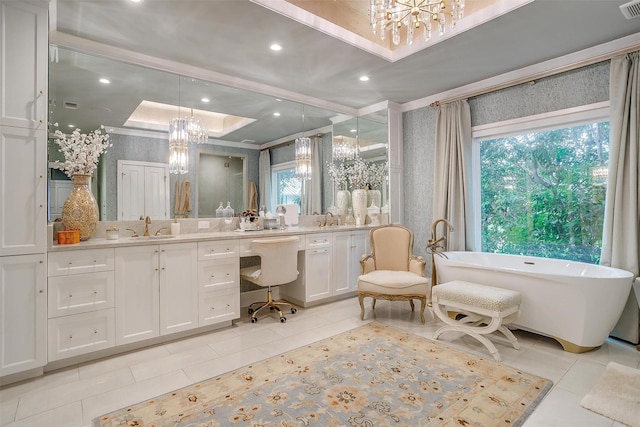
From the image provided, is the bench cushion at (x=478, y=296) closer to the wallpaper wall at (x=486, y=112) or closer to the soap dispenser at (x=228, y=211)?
the wallpaper wall at (x=486, y=112)

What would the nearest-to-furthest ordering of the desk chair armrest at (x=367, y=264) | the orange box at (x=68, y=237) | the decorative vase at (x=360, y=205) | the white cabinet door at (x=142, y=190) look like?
the orange box at (x=68, y=237), the white cabinet door at (x=142, y=190), the desk chair armrest at (x=367, y=264), the decorative vase at (x=360, y=205)

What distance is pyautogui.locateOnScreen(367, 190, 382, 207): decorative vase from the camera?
192 inches

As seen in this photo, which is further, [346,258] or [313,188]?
[313,188]

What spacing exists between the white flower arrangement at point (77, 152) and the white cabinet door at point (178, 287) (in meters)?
0.93

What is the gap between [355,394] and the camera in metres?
2.03

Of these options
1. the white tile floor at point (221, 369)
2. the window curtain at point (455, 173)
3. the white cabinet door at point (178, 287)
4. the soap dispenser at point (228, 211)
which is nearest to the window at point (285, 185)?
the soap dispenser at point (228, 211)

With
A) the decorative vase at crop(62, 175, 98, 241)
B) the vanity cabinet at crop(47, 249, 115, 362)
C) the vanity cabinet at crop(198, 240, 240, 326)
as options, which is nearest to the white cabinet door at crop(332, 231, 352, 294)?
the vanity cabinet at crop(198, 240, 240, 326)

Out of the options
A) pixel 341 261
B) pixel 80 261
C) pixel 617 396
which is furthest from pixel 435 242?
pixel 80 261

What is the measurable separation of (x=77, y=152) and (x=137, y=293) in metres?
1.28

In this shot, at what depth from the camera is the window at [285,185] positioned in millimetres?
4188

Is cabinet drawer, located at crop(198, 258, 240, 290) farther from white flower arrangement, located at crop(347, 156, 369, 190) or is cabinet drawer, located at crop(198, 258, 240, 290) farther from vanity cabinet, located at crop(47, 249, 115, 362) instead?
white flower arrangement, located at crop(347, 156, 369, 190)

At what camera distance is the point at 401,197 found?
4832 mm

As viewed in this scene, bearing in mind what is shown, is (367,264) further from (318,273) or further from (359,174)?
(359,174)

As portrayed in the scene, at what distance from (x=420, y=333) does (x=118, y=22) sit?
3.72m
